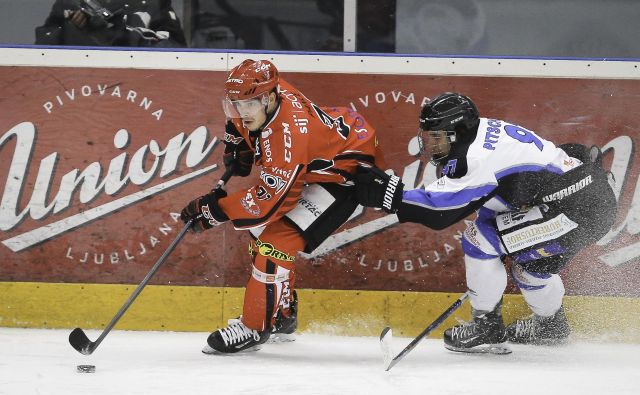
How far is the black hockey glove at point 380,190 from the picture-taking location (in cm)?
380

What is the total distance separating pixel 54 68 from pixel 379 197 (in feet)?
5.29

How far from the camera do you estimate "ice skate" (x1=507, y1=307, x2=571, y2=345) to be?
14.1 ft

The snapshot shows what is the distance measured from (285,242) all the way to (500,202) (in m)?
0.82

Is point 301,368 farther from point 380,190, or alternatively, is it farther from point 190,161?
point 190,161

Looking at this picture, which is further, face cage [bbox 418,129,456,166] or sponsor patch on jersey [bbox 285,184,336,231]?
sponsor patch on jersey [bbox 285,184,336,231]

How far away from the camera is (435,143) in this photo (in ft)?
12.9

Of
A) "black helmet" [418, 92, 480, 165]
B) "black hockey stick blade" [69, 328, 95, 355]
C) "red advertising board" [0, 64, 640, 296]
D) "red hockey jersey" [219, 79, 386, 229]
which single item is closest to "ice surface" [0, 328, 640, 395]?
"black hockey stick blade" [69, 328, 95, 355]

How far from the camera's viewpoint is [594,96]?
4.54 m

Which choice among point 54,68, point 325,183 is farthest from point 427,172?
point 54,68

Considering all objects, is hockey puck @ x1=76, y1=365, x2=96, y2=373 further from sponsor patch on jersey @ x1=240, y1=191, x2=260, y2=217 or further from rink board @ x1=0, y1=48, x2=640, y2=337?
rink board @ x1=0, y1=48, x2=640, y2=337

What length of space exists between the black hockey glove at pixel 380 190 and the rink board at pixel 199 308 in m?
0.78

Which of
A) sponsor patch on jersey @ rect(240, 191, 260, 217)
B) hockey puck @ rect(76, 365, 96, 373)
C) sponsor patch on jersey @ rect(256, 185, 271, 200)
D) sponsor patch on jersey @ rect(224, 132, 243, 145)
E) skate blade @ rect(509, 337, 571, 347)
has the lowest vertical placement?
skate blade @ rect(509, 337, 571, 347)

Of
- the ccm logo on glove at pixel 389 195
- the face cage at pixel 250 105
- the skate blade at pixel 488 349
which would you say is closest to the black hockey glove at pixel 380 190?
the ccm logo on glove at pixel 389 195

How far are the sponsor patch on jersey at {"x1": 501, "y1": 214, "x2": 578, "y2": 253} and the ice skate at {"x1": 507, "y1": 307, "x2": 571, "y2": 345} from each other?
417 millimetres
